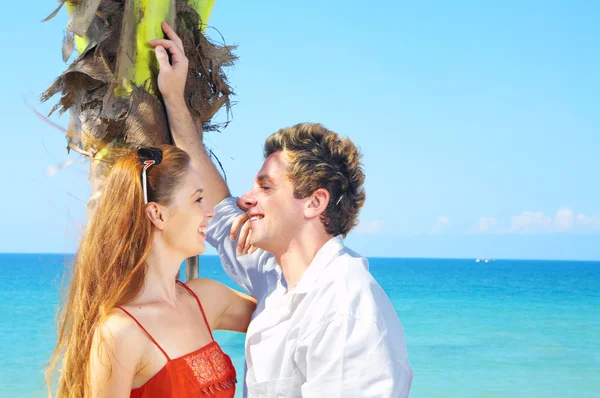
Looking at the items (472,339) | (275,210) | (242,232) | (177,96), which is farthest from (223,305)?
(472,339)

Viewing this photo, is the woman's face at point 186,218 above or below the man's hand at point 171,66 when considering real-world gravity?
below

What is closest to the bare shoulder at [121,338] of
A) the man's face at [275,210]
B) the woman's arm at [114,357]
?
the woman's arm at [114,357]

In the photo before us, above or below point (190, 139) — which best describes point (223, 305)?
below

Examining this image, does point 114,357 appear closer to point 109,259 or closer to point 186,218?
point 109,259

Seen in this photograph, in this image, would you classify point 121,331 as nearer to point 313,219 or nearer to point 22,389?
point 313,219

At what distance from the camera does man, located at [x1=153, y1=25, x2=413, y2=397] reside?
8.57 ft

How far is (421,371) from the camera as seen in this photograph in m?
17.0

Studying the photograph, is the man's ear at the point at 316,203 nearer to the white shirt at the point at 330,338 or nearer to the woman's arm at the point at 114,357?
the white shirt at the point at 330,338

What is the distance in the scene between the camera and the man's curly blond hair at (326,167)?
311 cm

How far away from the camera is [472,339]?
23.8 meters

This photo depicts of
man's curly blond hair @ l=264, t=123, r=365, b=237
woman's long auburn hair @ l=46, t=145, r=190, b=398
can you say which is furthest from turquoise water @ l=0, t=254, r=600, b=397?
man's curly blond hair @ l=264, t=123, r=365, b=237

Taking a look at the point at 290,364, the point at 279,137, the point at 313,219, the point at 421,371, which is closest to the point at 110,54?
the point at 279,137

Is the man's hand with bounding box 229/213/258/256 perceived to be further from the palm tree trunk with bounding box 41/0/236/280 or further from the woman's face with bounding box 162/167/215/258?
the palm tree trunk with bounding box 41/0/236/280

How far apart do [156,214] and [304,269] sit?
66 centimetres
